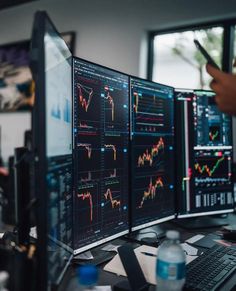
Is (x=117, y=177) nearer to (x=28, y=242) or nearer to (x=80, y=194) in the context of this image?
(x=80, y=194)

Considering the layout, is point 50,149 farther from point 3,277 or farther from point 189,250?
point 189,250

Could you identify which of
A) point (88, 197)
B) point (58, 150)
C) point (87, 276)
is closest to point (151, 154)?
point (88, 197)

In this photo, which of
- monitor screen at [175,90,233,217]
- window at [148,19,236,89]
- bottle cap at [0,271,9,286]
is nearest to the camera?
bottle cap at [0,271,9,286]

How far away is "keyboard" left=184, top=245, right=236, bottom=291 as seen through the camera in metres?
0.92

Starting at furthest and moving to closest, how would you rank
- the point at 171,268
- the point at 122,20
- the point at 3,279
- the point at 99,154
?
the point at 122,20
the point at 99,154
the point at 171,268
the point at 3,279

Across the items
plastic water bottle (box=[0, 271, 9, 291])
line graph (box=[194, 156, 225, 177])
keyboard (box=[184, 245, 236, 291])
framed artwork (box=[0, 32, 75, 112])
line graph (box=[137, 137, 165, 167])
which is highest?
framed artwork (box=[0, 32, 75, 112])

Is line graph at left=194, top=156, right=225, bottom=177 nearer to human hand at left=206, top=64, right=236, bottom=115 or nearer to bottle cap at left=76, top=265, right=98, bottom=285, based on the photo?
human hand at left=206, top=64, right=236, bottom=115

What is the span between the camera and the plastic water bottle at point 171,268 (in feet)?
2.64

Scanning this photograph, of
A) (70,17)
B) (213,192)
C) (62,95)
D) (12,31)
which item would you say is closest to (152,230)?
(213,192)

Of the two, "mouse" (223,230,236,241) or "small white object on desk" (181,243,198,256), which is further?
"mouse" (223,230,236,241)

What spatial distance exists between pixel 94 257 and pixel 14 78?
3328 millimetres

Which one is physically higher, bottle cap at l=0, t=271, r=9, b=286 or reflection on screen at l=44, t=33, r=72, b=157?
reflection on screen at l=44, t=33, r=72, b=157

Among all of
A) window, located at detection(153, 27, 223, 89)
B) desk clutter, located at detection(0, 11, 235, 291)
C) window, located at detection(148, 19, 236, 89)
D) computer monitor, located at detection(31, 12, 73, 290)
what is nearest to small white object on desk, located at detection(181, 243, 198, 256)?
desk clutter, located at detection(0, 11, 235, 291)

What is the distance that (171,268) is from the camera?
0.80 m
